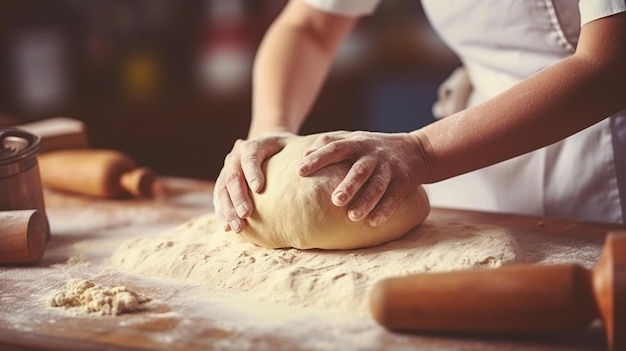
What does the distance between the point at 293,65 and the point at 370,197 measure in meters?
0.69

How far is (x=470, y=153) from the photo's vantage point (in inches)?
53.3

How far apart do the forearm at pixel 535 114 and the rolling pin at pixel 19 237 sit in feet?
2.30

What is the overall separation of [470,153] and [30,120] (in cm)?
262

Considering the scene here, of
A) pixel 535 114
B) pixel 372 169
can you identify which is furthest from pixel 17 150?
pixel 535 114

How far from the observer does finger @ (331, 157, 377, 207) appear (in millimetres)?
1269

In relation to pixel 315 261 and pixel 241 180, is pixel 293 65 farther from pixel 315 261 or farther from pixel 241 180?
pixel 315 261

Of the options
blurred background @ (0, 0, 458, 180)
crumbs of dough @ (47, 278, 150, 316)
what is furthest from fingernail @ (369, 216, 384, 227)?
blurred background @ (0, 0, 458, 180)

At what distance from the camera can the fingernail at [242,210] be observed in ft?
4.44

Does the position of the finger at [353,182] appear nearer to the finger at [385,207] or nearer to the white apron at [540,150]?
the finger at [385,207]

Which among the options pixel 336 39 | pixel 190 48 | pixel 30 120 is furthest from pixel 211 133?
pixel 336 39

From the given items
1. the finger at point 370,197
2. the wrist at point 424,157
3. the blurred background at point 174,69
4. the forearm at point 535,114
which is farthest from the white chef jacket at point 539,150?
the blurred background at point 174,69

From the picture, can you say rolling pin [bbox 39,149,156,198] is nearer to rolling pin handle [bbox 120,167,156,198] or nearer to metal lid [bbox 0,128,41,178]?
rolling pin handle [bbox 120,167,156,198]

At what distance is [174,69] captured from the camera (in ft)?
12.0

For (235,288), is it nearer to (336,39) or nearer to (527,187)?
(527,187)
